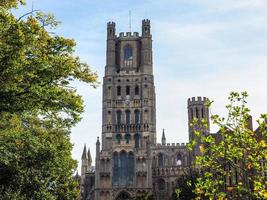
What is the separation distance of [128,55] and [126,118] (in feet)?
47.7

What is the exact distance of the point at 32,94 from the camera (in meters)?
21.2

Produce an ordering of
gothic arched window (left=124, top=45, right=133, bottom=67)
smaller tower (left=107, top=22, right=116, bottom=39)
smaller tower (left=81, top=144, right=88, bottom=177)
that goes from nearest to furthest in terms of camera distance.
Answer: gothic arched window (left=124, top=45, right=133, bottom=67) → smaller tower (left=107, top=22, right=116, bottom=39) → smaller tower (left=81, top=144, right=88, bottom=177)

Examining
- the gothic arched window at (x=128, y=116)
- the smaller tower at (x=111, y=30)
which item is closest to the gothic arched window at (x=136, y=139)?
the gothic arched window at (x=128, y=116)

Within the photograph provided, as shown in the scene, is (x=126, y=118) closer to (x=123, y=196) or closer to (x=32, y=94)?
(x=123, y=196)

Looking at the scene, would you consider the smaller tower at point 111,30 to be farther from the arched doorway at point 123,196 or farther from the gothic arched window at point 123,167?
the arched doorway at point 123,196

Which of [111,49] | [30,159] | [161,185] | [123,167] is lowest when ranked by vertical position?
[30,159]

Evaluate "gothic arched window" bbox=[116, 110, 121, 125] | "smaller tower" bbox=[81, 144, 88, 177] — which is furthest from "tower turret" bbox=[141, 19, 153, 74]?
"smaller tower" bbox=[81, 144, 88, 177]

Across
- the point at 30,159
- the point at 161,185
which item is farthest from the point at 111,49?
the point at 30,159

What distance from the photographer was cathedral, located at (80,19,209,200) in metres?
76.7

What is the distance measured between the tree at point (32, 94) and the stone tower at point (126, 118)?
152ft

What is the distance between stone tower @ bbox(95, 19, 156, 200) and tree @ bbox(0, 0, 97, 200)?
46.2m

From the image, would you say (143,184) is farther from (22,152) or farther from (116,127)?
(22,152)

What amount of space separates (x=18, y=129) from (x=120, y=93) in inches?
2472

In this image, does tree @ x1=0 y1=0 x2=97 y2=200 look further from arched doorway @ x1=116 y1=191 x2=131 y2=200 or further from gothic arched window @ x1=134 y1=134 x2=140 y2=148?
gothic arched window @ x1=134 y1=134 x2=140 y2=148
